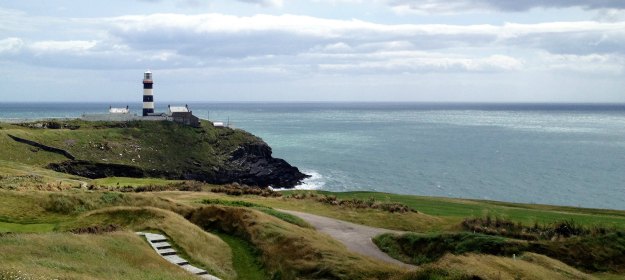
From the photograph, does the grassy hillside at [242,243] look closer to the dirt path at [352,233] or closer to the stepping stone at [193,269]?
the stepping stone at [193,269]

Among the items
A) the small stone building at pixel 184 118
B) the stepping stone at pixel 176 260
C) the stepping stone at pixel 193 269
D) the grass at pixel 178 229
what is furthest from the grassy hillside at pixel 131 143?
the stepping stone at pixel 193 269

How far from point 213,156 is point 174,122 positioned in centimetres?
1563

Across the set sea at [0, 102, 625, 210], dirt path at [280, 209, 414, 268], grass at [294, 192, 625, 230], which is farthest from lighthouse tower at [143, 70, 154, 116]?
dirt path at [280, 209, 414, 268]

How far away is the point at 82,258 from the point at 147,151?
7260 centimetres

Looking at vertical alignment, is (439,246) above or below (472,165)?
above

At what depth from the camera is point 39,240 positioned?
2003 centimetres

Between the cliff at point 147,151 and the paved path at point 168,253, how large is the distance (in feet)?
179

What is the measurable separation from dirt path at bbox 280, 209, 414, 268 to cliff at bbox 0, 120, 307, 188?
49.8 m

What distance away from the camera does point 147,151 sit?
3514 inches

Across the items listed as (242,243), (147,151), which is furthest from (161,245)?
(147,151)

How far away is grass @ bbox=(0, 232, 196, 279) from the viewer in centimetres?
1572

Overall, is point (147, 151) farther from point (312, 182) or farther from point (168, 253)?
point (168, 253)

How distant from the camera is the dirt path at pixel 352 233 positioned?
88.3 ft

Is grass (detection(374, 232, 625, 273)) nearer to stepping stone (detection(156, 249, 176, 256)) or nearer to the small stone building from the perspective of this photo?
stepping stone (detection(156, 249, 176, 256))
